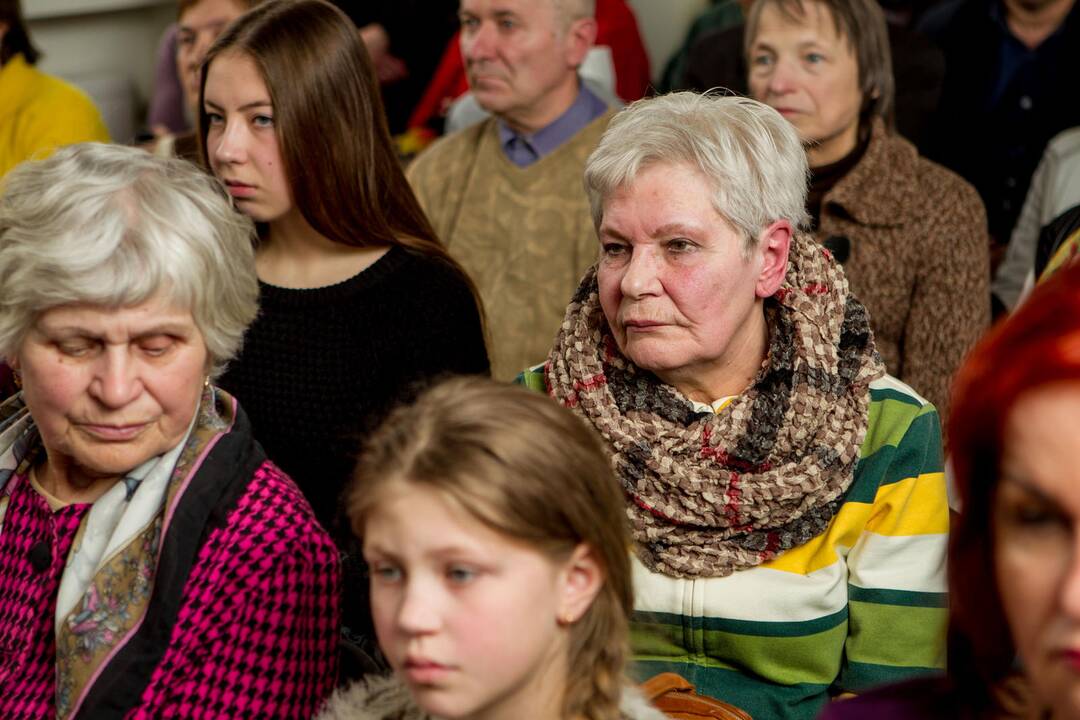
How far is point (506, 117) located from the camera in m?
3.36

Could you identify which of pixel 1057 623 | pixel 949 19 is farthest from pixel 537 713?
pixel 949 19

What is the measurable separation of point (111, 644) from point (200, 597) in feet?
0.39

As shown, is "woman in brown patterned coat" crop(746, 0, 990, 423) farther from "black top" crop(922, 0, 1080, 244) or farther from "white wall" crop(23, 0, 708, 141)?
"white wall" crop(23, 0, 708, 141)

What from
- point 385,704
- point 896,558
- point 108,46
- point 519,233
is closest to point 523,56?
point 519,233

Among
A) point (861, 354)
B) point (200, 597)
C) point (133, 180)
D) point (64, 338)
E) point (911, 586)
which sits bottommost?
point (911, 586)

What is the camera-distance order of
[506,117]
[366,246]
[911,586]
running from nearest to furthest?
1. [911,586]
2. [366,246]
3. [506,117]

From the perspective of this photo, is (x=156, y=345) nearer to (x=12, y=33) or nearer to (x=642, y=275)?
(x=642, y=275)

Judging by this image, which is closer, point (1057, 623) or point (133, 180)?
point (1057, 623)

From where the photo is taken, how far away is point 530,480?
138cm

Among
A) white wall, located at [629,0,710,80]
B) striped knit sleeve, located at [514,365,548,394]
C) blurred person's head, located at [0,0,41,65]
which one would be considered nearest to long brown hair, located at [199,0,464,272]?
striped knit sleeve, located at [514,365,548,394]

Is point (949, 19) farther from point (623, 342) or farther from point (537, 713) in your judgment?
point (537, 713)

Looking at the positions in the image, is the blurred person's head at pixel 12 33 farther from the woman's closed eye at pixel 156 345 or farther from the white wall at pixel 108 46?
the woman's closed eye at pixel 156 345

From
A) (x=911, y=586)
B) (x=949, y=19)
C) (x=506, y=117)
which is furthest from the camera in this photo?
(x=949, y=19)

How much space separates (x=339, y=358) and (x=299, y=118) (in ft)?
1.46
